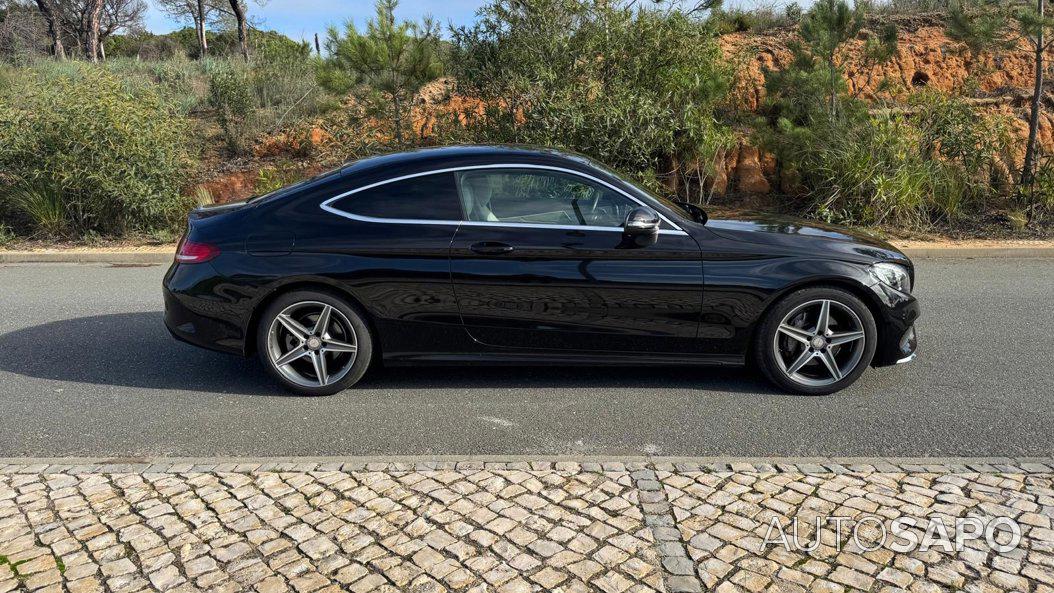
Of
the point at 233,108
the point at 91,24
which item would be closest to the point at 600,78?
the point at 233,108

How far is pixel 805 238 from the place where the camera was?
18.4 ft

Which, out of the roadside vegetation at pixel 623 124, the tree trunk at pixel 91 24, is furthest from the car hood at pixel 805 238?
the tree trunk at pixel 91 24

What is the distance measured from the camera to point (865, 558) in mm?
3424

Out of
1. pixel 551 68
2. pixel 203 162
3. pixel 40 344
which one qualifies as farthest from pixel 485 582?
pixel 203 162

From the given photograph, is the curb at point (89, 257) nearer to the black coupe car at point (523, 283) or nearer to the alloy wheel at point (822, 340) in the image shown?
the black coupe car at point (523, 283)

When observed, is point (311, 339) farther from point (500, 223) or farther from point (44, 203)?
point (44, 203)

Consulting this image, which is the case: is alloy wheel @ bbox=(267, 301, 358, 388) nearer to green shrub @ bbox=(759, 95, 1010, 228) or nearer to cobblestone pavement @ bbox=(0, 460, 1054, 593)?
cobblestone pavement @ bbox=(0, 460, 1054, 593)

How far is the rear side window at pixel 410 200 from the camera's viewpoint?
18.4 feet

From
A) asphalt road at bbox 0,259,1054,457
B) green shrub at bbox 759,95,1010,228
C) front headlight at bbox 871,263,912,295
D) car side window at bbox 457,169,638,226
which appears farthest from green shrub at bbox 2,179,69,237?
front headlight at bbox 871,263,912,295

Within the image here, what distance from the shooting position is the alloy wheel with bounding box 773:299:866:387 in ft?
18.0

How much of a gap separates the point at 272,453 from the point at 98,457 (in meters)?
0.90

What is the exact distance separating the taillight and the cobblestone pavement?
5.41 feet

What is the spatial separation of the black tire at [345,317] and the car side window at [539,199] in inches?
38.3

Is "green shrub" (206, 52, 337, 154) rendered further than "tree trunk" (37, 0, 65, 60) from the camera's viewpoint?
No
